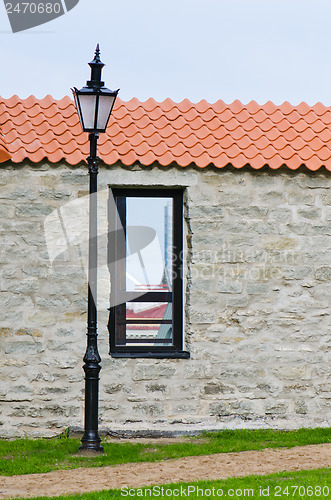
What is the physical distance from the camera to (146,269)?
8.53 metres

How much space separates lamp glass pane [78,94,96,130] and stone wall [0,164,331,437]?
122 cm

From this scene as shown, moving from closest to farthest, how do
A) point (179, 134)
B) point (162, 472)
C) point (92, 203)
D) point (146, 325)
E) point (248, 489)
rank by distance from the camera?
point (248, 489)
point (162, 472)
point (92, 203)
point (146, 325)
point (179, 134)

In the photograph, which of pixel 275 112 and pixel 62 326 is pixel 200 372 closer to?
pixel 62 326

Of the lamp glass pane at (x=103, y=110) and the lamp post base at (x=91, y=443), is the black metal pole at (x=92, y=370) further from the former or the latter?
the lamp glass pane at (x=103, y=110)

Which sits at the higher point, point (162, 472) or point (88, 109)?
point (88, 109)

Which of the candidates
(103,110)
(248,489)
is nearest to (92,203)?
(103,110)

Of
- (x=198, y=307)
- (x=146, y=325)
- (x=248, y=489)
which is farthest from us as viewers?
(x=146, y=325)

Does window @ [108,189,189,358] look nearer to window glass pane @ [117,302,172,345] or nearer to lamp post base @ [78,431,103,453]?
window glass pane @ [117,302,172,345]

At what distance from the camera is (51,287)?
8195 millimetres

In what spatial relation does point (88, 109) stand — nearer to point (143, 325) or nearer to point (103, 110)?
point (103, 110)

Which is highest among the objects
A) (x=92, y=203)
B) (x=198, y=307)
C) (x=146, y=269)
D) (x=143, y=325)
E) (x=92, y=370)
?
(x=92, y=203)

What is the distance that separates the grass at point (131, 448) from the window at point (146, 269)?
1.23m

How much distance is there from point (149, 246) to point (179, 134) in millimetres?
1364

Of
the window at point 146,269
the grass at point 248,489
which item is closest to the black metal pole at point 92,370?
the window at point 146,269
